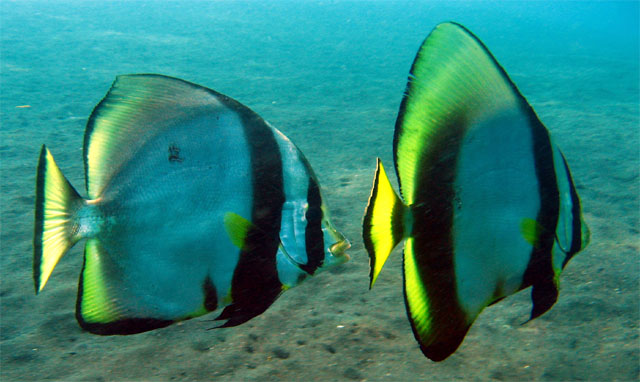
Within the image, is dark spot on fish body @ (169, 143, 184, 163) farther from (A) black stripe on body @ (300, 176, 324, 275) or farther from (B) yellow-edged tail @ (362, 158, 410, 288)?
(B) yellow-edged tail @ (362, 158, 410, 288)

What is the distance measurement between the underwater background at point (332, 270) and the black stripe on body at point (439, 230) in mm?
977

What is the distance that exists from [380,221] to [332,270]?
2304 mm

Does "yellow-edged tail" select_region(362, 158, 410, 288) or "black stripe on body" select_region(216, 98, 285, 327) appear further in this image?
"black stripe on body" select_region(216, 98, 285, 327)

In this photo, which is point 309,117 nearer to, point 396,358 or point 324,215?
point 396,358

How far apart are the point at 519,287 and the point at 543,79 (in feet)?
58.3

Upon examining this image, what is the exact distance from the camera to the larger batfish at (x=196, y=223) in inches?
42.6

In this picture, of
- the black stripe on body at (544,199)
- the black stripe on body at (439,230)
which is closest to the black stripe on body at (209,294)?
the black stripe on body at (439,230)

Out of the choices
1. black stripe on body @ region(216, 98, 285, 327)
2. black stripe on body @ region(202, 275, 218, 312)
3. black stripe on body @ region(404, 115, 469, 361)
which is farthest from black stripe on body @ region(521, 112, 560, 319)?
black stripe on body @ region(202, 275, 218, 312)

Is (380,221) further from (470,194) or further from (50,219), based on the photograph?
(50,219)

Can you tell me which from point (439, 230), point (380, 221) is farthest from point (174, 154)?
point (439, 230)

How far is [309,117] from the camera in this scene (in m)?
9.48

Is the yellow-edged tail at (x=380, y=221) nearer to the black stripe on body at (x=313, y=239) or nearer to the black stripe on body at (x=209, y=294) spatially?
the black stripe on body at (x=313, y=239)

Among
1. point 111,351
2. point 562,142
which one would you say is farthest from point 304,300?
point 562,142

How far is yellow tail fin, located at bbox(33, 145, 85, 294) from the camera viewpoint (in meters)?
1.02
